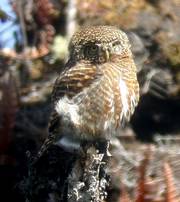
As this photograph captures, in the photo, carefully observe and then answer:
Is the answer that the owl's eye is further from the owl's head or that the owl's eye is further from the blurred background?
the blurred background

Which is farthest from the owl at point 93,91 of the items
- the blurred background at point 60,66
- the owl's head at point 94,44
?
the blurred background at point 60,66

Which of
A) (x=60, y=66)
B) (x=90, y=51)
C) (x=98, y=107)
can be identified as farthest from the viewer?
(x=60, y=66)

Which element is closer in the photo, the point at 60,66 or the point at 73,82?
the point at 73,82

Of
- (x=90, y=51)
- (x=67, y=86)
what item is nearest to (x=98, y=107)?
(x=67, y=86)

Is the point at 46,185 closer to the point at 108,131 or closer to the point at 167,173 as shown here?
the point at 108,131

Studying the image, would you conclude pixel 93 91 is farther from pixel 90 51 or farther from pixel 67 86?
pixel 90 51

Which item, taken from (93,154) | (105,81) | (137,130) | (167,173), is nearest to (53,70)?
(137,130)

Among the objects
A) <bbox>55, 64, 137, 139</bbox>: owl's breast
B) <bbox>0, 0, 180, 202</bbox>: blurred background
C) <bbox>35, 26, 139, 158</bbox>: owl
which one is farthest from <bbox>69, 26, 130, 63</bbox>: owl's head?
<bbox>0, 0, 180, 202</bbox>: blurred background
